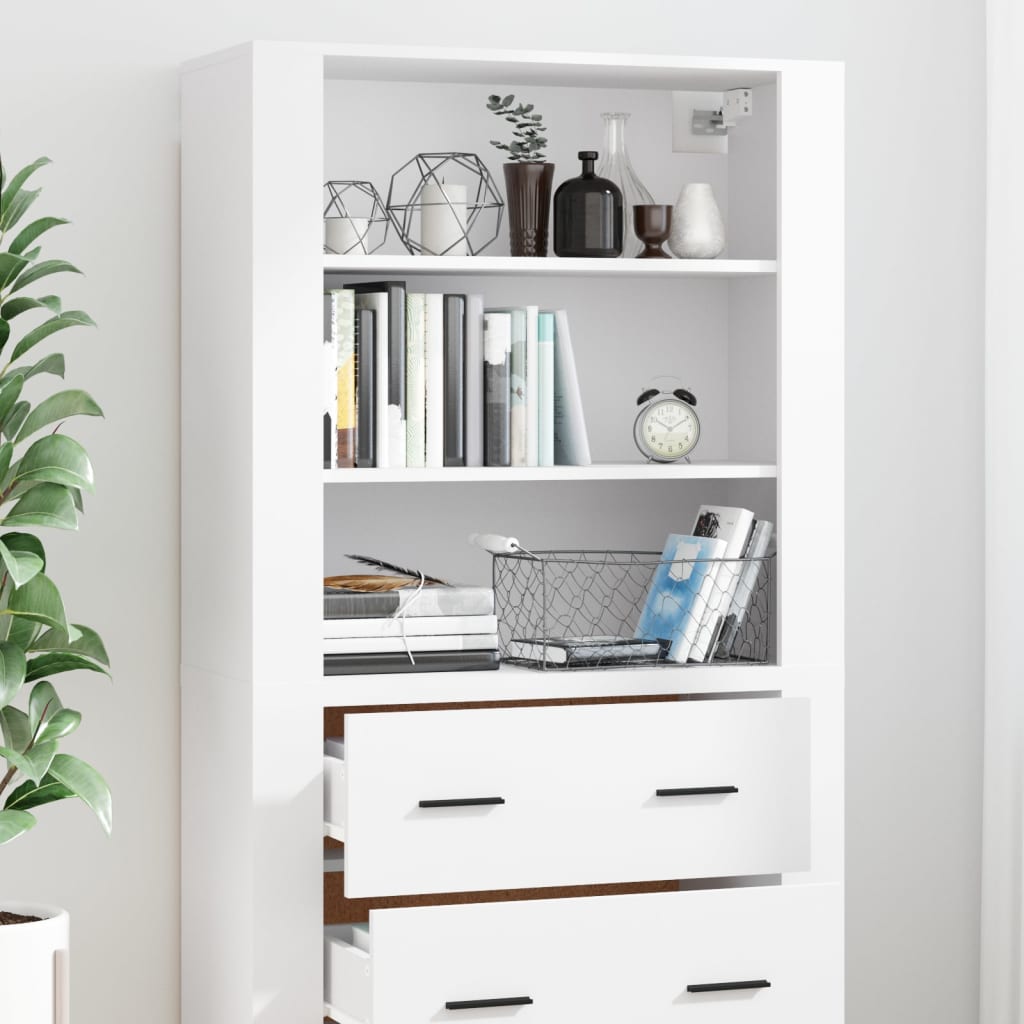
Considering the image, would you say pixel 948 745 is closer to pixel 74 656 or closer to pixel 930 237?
pixel 930 237

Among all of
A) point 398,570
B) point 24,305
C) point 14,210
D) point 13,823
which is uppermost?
point 14,210

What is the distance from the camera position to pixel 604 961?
218 cm

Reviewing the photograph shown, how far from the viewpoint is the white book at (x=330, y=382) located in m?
2.28

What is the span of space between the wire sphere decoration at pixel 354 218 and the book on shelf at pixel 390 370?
0.29ft

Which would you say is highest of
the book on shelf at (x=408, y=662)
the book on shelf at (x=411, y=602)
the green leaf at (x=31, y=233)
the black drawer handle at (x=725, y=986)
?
the green leaf at (x=31, y=233)

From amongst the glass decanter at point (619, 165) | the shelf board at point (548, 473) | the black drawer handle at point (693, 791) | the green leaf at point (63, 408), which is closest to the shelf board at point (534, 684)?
the black drawer handle at point (693, 791)

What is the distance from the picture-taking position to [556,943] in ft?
7.09

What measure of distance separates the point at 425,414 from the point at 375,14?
73 cm

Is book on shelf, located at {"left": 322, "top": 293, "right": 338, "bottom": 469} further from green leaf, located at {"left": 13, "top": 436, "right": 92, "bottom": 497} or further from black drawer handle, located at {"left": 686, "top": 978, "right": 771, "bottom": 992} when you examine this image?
black drawer handle, located at {"left": 686, "top": 978, "right": 771, "bottom": 992}

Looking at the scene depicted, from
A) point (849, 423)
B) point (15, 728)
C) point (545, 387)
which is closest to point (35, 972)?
point (15, 728)

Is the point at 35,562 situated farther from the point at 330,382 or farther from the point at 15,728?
the point at 330,382

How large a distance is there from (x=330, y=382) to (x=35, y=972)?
0.90 metres

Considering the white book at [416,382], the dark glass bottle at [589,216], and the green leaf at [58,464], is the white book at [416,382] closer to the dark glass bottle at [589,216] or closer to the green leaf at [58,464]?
the dark glass bottle at [589,216]

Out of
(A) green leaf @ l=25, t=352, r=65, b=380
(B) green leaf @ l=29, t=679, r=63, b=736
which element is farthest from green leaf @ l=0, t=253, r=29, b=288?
(B) green leaf @ l=29, t=679, r=63, b=736
